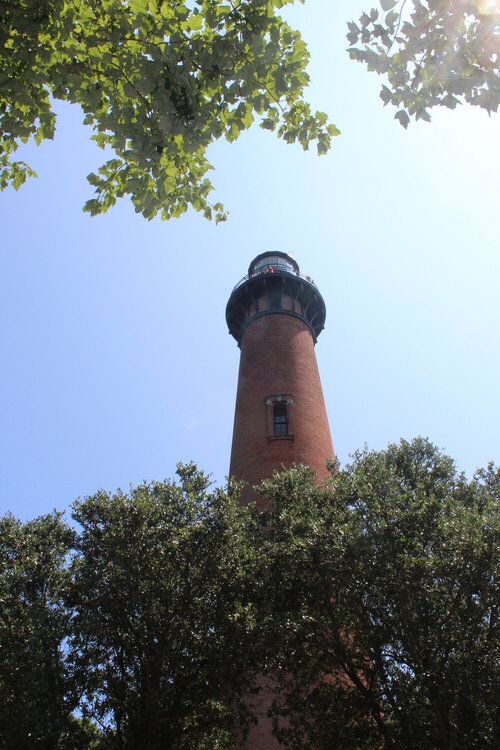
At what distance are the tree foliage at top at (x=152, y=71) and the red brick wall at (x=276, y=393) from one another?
14.1m

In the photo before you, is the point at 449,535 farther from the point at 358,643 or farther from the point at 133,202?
the point at 133,202

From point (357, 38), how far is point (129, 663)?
1317 centimetres

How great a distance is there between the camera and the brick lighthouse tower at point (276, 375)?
70.3 ft

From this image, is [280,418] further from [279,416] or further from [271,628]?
[271,628]

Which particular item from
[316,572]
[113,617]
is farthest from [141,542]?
[316,572]

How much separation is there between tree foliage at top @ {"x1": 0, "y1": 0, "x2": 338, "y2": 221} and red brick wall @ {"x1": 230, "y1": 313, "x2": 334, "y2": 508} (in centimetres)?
1414

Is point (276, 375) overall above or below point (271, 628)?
above

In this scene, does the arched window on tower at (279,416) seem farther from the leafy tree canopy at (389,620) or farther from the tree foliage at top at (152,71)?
the tree foliage at top at (152,71)

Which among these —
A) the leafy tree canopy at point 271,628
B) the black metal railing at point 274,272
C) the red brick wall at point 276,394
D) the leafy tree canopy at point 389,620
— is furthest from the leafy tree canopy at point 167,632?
the black metal railing at point 274,272

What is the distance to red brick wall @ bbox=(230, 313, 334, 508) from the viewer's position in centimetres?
2119

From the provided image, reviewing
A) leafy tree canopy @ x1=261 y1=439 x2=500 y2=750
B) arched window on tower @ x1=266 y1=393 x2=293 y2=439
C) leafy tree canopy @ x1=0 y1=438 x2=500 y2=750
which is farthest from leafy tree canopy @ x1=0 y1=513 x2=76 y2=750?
arched window on tower @ x1=266 y1=393 x2=293 y2=439

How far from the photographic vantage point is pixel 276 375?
78.4 ft

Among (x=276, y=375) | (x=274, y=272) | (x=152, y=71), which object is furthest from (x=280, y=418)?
(x=152, y=71)

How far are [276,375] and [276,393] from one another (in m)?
1.06
